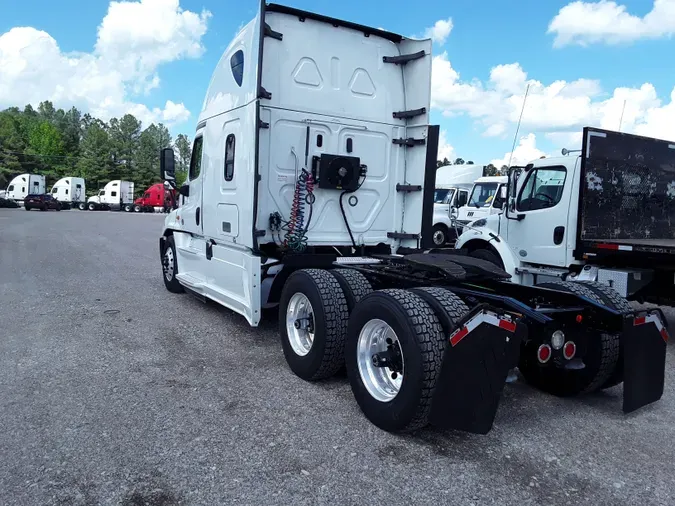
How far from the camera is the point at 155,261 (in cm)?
1327

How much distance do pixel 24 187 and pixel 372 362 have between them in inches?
2274

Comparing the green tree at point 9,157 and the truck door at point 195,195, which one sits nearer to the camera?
the truck door at point 195,195

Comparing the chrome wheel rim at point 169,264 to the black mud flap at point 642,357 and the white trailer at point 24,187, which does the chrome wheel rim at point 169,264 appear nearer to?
the black mud flap at point 642,357

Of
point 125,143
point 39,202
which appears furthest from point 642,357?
point 125,143

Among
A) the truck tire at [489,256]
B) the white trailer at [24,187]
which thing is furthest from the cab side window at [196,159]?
the white trailer at [24,187]

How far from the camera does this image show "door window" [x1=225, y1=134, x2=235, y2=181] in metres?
6.35

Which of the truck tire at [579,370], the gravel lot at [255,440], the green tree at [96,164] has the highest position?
the green tree at [96,164]

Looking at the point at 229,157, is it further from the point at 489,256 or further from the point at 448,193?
the point at 448,193

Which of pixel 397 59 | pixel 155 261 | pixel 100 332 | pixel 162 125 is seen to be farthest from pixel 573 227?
pixel 162 125

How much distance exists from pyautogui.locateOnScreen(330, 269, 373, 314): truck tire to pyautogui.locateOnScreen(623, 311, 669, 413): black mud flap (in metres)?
2.08

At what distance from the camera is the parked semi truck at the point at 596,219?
7062 mm

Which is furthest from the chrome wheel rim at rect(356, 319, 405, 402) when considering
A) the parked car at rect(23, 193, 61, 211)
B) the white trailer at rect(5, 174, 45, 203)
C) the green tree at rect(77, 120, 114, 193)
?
the green tree at rect(77, 120, 114, 193)

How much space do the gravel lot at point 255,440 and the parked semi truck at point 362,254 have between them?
0.28m

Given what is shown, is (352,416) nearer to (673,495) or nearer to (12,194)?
(673,495)
